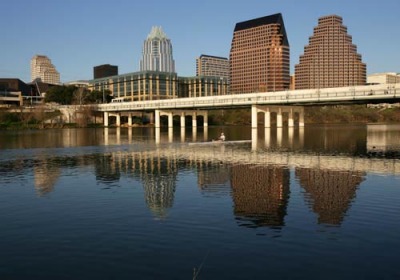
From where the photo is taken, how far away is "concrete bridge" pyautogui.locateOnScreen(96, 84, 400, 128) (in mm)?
79500

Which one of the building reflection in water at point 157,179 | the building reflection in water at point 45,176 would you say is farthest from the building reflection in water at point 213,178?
the building reflection in water at point 45,176

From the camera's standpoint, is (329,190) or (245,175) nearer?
(329,190)

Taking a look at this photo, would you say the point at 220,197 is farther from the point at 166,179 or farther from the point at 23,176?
the point at 23,176

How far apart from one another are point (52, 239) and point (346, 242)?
452 inches

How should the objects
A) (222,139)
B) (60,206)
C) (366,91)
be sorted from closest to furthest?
1. (60,206)
2. (222,139)
3. (366,91)

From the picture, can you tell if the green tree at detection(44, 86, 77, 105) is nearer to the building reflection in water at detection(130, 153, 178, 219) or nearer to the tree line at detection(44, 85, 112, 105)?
the tree line at detection(44, 85, 112, 105)

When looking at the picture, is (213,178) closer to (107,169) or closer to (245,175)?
(245,175)

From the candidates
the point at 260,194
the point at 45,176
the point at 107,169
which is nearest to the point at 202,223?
the point at 260,194

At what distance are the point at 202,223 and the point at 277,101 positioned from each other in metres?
82.1

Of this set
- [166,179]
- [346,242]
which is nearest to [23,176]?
[166,179]

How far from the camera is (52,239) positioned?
630 inches

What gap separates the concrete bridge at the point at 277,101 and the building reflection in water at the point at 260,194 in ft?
173

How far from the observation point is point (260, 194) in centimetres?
2388

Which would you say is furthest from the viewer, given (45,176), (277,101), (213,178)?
(277,101)
